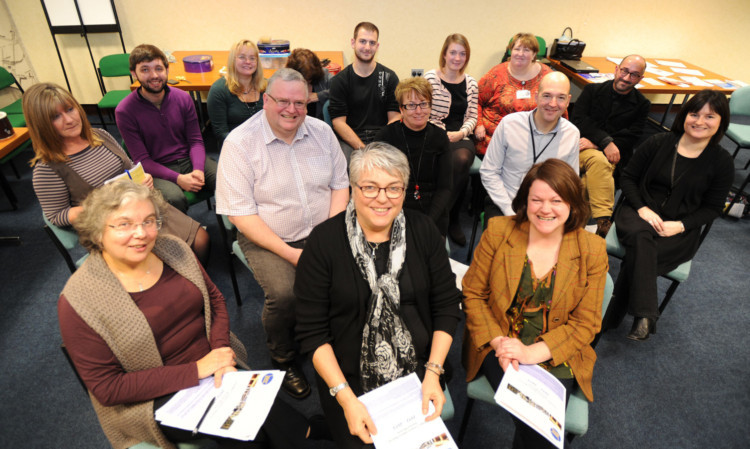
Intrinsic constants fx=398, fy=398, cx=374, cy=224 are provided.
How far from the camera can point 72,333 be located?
1.23 metres

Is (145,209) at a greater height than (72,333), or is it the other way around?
(145,209)

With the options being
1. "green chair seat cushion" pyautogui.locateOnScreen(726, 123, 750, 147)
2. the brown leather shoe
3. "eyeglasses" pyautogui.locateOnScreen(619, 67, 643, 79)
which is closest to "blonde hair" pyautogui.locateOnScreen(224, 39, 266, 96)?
the brown leather shoe

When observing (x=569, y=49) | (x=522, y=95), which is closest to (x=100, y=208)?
(x=522, y=95)

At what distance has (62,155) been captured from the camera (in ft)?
6.72

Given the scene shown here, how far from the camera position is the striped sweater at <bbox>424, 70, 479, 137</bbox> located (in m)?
3.22

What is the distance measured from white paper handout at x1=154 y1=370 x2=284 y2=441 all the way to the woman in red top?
2563mm

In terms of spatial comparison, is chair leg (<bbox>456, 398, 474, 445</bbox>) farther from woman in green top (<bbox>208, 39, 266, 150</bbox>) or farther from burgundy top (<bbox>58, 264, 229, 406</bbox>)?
woman in green top (<bbox>208, 39, 266, 150</bbox>)

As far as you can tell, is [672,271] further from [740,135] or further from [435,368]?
[740,135]

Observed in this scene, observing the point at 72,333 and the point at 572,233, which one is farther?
the point at 572,233

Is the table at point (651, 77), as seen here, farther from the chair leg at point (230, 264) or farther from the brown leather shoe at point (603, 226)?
the chair leg at point (230, 264)

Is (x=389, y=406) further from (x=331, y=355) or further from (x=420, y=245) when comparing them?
(x=420, y=245)

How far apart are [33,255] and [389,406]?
122 inches

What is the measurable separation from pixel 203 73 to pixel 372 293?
3522 mm

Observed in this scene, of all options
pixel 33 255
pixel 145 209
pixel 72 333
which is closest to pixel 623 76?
pixel 145 209
